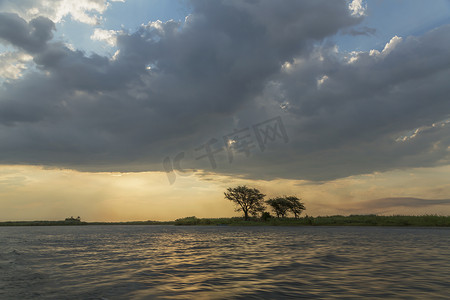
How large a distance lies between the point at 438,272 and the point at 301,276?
7.92 meters

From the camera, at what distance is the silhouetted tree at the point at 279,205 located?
400 feet

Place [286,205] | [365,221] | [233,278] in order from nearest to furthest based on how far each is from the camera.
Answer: [233,278], [365,221], [286,205]

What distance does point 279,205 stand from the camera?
122500mm

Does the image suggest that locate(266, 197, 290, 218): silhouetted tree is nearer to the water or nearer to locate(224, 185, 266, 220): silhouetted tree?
locate(224, 185, 266, 220): silhouetted tree

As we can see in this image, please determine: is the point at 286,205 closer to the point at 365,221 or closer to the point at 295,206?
the point at 295,206

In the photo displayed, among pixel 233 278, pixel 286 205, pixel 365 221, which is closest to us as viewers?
pixel 233 278

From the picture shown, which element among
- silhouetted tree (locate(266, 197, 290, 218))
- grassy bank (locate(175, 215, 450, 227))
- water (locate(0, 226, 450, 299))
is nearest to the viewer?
water (locate(0, 226, 450, 299))

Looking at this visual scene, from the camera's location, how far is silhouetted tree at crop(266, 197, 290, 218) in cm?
12181

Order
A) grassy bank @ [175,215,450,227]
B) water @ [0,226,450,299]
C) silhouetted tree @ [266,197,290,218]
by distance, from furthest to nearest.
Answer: silhouetted tree @ [266,197,290,218] < grassy bank @ [175,215,450,227] < water @ [0,226,450,299]

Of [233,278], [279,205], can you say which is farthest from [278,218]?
[233,278]

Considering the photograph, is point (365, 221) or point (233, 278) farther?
point (365, 221)

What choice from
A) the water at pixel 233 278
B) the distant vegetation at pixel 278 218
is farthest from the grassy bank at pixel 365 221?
the water at pixel 233 278

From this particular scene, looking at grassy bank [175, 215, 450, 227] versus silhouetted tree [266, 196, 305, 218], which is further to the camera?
silhouetted tree [266, 196, 305, 218]

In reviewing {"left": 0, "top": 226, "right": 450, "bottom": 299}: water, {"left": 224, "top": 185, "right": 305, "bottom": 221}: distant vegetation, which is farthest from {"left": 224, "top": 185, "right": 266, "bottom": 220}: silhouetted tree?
{"left": 0, "top": 226, "right": 450, "bottom": 299}: water
